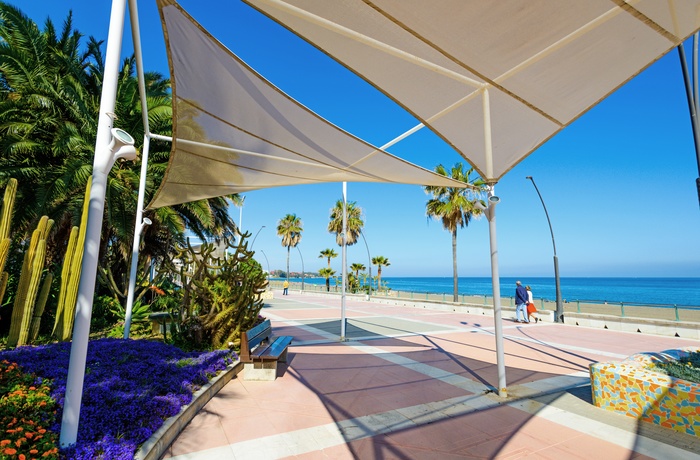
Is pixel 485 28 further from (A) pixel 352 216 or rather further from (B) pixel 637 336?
(A) pixel 352 216

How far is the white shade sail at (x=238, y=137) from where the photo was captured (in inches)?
167

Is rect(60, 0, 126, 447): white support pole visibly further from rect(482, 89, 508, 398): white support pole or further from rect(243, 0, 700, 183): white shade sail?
rect(482, 89, 508, 398): white support pole

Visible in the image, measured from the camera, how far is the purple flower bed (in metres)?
3.15

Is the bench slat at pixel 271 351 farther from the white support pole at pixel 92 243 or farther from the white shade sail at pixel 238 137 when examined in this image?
the white shade sail at pixel 238 137

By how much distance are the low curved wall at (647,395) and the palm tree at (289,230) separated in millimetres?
49097

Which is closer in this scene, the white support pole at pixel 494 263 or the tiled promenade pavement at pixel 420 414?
the tiled promenade pavement at pixel 420 414

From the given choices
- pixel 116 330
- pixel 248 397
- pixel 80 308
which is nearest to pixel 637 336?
pixel 248 397

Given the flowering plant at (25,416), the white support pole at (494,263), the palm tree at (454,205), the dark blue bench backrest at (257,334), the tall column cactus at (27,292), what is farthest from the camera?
the palm tree at (454,205)

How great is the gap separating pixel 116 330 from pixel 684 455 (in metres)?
11.1

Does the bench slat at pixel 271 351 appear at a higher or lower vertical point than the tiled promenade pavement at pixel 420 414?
higher

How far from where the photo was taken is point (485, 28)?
3.29 metres

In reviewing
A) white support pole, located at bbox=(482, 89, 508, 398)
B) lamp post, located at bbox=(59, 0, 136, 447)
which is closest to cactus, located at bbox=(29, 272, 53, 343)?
lamp post, located at bbox=(59, 0, 136, 447)

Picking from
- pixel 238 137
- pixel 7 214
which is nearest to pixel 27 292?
pixel 7 214

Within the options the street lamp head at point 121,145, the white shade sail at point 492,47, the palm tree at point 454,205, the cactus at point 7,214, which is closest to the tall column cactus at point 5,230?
the cactus at point 7,214
